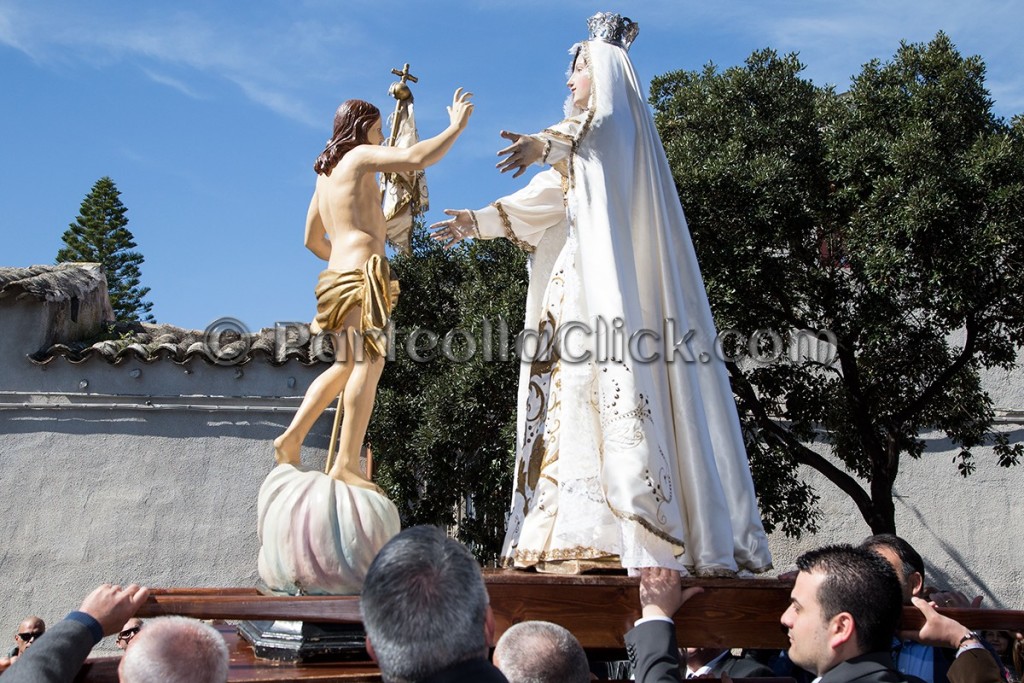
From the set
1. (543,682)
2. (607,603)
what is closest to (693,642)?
(607,603)

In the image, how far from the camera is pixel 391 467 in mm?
10070

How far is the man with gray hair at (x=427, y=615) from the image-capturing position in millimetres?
1799

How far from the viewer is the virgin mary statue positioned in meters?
3.72

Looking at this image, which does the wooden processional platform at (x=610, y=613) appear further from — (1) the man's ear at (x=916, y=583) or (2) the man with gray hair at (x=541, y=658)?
(2) the man with gray hair at (x=541, y=658)

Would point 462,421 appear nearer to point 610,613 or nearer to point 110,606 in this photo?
point 610,613

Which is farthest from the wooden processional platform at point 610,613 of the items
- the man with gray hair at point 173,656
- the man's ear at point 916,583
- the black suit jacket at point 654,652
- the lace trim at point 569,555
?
the man with gray hair at point 173,656

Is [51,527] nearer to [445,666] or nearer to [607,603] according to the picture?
[607,603]

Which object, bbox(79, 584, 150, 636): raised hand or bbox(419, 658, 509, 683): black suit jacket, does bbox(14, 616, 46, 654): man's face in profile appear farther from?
bbox(419, 658, 509, 683): black suit jacket

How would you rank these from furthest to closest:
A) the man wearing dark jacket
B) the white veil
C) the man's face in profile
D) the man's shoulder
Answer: the man's face in profile < the white veil < the man's shoulder < the man wearing dark jacket

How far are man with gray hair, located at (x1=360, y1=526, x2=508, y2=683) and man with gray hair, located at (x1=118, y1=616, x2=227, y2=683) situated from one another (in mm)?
450

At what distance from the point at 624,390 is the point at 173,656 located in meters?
2.12

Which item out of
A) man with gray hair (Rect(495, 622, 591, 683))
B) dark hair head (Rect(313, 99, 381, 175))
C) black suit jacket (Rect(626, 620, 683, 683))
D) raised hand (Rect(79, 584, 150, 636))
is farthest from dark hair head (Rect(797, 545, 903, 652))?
dark hair head (Rect(313, 99, 381, 175))

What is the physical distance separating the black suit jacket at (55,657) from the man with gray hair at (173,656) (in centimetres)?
20

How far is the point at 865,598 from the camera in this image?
7.91 ft
